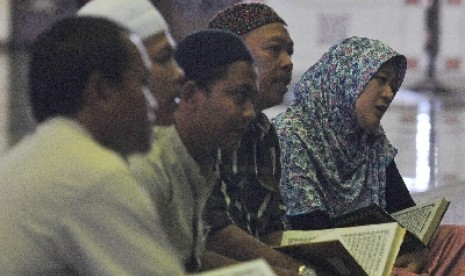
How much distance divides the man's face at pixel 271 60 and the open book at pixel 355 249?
466 mm

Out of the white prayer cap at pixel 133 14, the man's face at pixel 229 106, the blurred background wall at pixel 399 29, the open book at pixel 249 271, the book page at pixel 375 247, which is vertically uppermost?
the white prayer cap at pixel 133 14

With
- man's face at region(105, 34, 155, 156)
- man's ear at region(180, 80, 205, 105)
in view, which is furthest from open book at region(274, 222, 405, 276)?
man's face at region(105, 34, 155, 156)

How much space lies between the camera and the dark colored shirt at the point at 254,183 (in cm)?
242

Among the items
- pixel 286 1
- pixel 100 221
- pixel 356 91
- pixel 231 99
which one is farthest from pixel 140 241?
pixel 286 1

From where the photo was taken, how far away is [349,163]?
319 centimetres

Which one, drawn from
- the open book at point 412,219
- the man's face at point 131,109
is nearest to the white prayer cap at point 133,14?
the man's face at point 131,109

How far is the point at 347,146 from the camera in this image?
3186 millimetres

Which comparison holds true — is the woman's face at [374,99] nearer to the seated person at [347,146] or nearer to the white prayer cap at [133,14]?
the seated person at [347,146]

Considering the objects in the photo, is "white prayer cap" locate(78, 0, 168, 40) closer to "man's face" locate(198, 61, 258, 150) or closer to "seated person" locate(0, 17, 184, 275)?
"man's face" locate(198, 61, 258, 150)

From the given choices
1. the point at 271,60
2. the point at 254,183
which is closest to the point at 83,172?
the point at 254,183

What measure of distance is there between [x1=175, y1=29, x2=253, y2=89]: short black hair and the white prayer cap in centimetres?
14

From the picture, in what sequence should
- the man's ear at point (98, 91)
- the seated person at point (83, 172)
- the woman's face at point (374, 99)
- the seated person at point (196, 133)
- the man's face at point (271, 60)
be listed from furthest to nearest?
1. the woman's face at point (374, 99)
2. the man's face at point (271, 60)
3. the seated person at point (196, 133)
4. the man's ear at point (98, 91)
5. the seated person at point (83, 172)

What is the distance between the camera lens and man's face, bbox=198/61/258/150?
6.73 feet

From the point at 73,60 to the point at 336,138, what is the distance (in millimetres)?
1849
